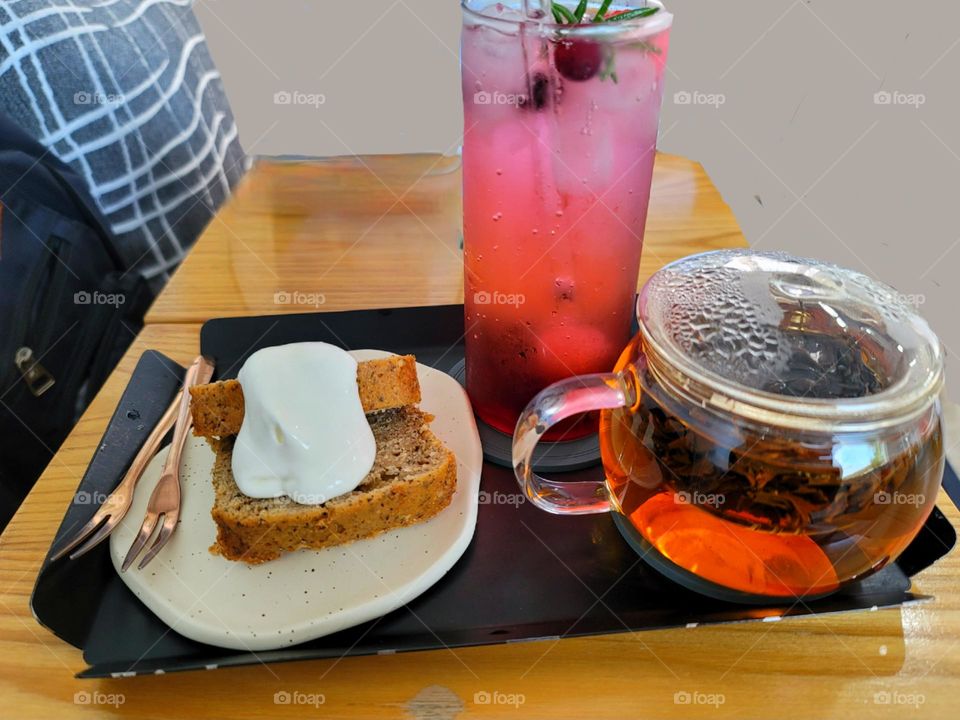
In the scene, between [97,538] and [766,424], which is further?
[97,538]

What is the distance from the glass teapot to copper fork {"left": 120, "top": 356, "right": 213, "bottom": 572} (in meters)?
0.29

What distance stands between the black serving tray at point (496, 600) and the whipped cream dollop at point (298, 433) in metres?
0.10

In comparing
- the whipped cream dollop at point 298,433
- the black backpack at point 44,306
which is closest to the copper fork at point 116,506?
the whipped cream dollop at point 298,433

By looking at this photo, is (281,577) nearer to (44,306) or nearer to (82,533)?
(82,533)

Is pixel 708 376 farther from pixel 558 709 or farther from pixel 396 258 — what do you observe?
pixel 396 258

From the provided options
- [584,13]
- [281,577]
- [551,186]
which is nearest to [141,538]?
[281,577]

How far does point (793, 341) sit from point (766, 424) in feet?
0.29

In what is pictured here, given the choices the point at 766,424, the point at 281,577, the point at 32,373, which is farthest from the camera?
the point at 32,373

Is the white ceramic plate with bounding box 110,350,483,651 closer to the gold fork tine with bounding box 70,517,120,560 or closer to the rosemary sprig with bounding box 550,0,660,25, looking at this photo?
the gold fork tine with bounding box 70,517,120,560

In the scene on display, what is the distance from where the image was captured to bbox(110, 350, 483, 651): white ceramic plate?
50 centimetres

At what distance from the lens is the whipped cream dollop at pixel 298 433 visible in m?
0.55

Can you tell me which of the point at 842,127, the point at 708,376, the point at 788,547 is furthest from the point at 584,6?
the point at 842,127

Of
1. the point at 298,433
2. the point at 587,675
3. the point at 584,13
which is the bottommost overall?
the point at 587,675

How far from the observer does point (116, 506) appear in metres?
0.58
